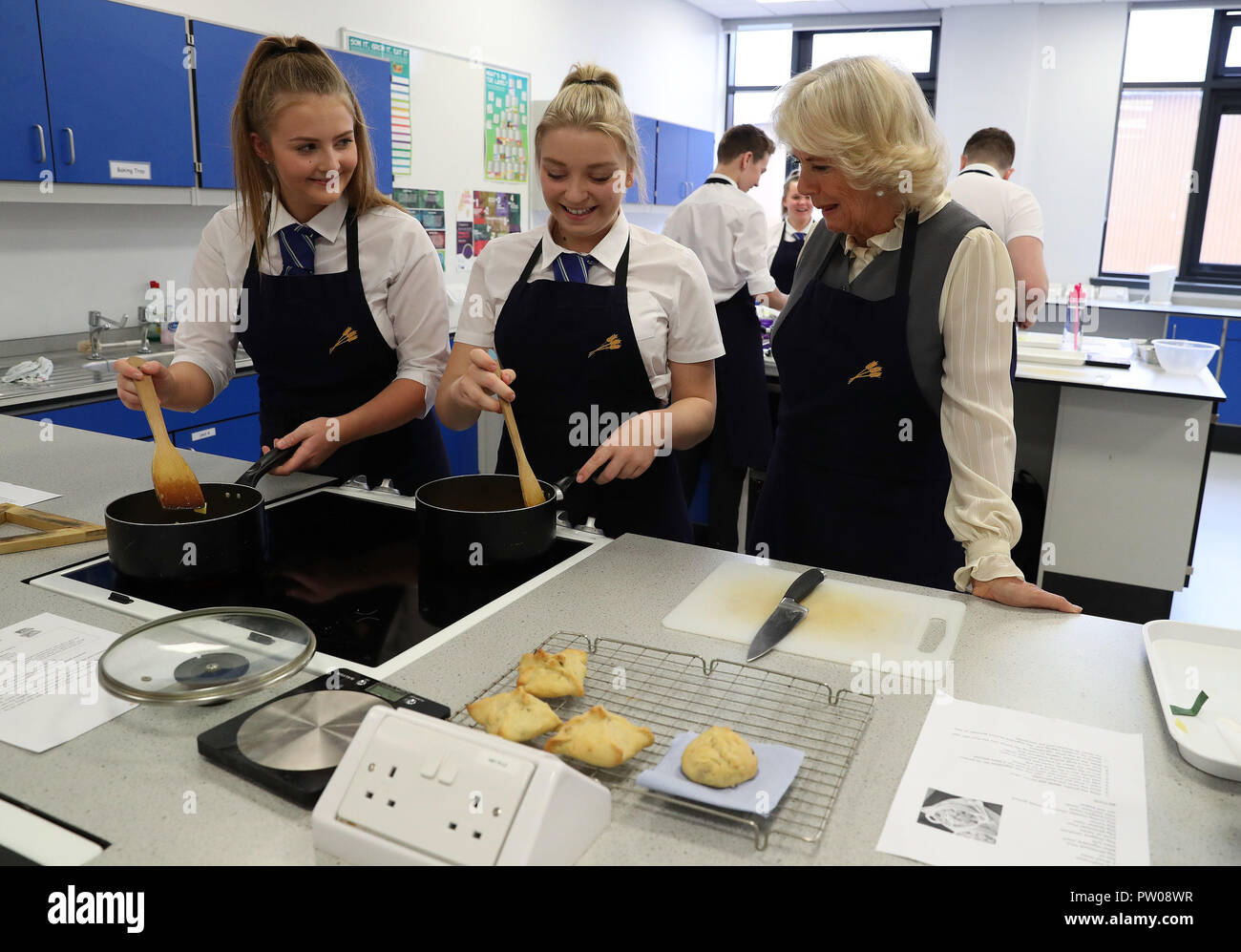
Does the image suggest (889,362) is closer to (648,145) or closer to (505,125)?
(505,125)

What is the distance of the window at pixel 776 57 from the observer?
25.0 ft

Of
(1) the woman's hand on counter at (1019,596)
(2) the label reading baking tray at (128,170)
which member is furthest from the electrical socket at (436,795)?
(2) the label reading baking tray at (128,170)

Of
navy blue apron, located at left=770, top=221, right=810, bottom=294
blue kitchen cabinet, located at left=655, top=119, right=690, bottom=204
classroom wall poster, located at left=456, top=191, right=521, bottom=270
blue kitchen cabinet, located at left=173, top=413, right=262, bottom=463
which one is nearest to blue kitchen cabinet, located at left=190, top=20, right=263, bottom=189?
blue kitchen cabinet, located at left=173, top=413, right=262, bottom=463

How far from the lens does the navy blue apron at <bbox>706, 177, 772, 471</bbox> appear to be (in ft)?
12.2

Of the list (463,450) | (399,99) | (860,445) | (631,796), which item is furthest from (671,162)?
(631,796)

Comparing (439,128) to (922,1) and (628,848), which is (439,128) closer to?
(922,1)

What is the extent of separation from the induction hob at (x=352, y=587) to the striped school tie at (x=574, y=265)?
1.70 ft

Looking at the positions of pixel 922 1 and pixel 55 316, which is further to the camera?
pixel 922 1

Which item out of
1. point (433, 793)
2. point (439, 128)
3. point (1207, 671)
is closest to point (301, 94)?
point (433, 793)

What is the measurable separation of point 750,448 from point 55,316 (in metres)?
2.59

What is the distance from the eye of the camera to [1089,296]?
6.75m

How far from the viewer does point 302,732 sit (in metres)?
0.90

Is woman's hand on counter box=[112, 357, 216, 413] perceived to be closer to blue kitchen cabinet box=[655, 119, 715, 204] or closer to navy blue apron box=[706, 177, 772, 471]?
navy blue apron box=[706, 177, 772, 471]

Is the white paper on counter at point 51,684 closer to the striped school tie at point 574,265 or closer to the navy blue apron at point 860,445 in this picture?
the striped school tie at point 574,265
